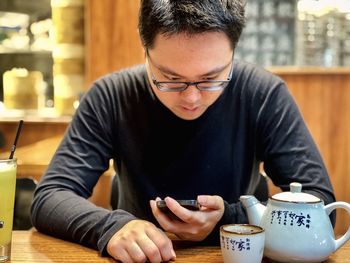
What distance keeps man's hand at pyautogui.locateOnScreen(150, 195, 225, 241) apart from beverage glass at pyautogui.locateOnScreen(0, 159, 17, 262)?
32 centimetres

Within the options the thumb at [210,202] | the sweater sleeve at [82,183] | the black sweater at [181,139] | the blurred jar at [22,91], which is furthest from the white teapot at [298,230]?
the blurred jar at [22,91]

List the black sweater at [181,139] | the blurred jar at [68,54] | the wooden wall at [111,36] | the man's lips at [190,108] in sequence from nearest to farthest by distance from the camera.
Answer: the man's lips at [190,108], the black sweater at [181,139], the wooden wall at [111,36], the blurred jar at [68,54]

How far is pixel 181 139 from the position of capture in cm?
178

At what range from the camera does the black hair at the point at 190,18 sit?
1.44 metres

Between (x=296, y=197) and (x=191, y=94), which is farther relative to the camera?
(x=191, y=94)

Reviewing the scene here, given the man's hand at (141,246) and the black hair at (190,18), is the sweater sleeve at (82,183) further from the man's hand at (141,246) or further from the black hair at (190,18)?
the black hair at (190,18)

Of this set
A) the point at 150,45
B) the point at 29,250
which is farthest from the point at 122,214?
the point at 150,45

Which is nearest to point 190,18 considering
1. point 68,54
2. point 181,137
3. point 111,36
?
point 181,137

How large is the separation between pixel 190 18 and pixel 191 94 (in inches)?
7.8

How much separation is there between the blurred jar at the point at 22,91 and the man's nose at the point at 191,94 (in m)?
2.30

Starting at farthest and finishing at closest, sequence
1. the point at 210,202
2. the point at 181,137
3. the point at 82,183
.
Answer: the point at 181,137 < the point at 82,183 < the point at 210,202

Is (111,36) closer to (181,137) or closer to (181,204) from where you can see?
(181,137)

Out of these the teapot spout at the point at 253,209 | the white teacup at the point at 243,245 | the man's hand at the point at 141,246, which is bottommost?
the man's hand at the point at 141,246

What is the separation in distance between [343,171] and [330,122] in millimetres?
336
